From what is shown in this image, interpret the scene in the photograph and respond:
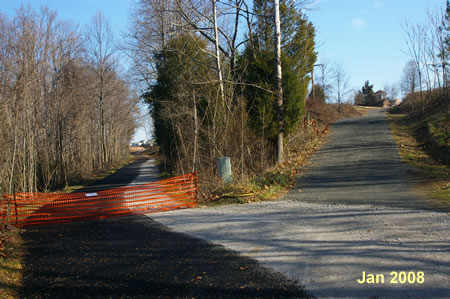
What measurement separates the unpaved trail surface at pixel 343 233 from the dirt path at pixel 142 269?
447mm

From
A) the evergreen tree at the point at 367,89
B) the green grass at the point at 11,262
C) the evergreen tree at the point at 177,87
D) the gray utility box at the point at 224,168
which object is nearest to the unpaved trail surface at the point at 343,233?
the gray utility box at the point at 224,168

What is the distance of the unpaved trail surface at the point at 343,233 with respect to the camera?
4645 mm

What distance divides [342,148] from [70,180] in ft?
72.3

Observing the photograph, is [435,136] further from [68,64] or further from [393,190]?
[68,64]

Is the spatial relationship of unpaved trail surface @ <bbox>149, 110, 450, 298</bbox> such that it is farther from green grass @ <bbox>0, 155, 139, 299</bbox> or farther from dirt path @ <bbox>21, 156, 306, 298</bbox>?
green grass @ <bbox>0, 155, 139, 299</bbox>

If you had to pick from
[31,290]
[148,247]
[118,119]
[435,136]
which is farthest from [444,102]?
[118,119]

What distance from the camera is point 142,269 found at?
565 cm

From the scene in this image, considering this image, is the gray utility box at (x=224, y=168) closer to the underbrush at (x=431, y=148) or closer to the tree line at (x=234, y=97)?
the tree line at (x=234, y=97)

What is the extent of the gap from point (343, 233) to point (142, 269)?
366cm

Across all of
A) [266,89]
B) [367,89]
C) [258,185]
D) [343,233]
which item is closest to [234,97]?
[266,89]

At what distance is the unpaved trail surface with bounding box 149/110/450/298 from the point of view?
4.64 metres

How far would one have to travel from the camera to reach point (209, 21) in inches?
728

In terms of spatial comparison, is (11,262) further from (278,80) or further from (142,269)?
(278,80)

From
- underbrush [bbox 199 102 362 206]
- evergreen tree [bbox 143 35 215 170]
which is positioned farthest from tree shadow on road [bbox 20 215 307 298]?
evergreen tree [bbox 143 35 215 170]
